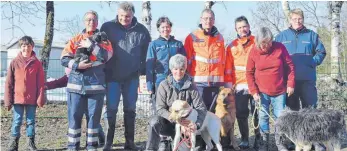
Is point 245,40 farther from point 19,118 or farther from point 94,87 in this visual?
point 19,118

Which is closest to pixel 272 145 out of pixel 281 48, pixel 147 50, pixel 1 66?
pixel 281 48

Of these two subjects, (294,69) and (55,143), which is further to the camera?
(55,143)

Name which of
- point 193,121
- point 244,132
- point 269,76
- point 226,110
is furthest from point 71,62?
point 244,132

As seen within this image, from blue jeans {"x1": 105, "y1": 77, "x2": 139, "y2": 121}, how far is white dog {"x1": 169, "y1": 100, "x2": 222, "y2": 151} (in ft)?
3.79

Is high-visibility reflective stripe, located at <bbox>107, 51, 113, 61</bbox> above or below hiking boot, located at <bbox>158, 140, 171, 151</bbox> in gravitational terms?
above

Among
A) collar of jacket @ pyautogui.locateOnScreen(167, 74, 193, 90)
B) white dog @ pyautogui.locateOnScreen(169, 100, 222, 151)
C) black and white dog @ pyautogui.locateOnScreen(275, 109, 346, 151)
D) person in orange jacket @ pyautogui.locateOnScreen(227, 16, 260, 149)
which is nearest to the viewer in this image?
white dog @ pyautogui.locateOnScreen(169, 100, 222, 151)

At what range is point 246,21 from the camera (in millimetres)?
5934

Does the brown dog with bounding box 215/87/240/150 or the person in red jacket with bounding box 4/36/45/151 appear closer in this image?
the brown dog with bounding box 215/87/240/150

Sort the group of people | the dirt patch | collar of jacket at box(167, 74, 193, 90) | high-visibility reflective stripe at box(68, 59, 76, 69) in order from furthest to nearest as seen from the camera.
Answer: the dirt patch → the group of people → high-visibility reflective stripe at box(68, 59, 76, 69) → collar of jacket at box(167, 74, 193, 90)

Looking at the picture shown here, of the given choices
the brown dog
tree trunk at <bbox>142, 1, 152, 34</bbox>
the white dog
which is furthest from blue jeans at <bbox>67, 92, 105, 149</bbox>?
tree trunk at <bbox>142, 1, 152, 34</bbox>

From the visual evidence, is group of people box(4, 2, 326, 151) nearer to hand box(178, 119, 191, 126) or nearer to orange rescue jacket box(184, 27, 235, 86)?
orange rescue jacket box(184, 27, 235, 86)

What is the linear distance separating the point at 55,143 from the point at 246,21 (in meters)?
3.58

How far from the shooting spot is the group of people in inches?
212

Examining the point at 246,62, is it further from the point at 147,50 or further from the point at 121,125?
the point at 121,125
